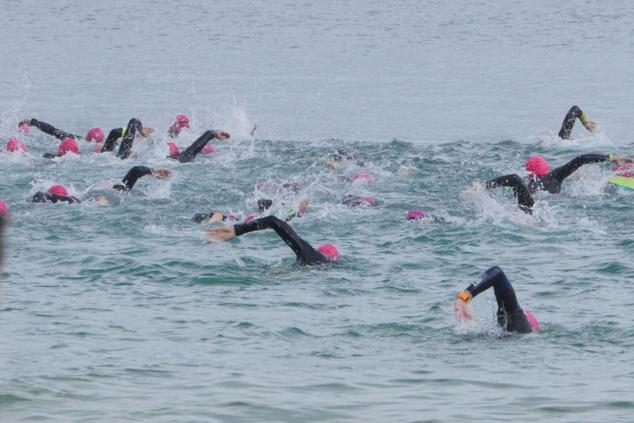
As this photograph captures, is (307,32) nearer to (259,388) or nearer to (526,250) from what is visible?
(526,250)

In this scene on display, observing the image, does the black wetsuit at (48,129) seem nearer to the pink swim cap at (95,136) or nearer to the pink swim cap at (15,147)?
the pink swim cap at (15,147)

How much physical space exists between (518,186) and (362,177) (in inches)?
158

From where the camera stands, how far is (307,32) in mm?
51625

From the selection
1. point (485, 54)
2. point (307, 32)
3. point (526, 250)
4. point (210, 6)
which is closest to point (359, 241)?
point (526, 250)

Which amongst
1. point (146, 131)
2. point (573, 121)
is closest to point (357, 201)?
point (146, 131)

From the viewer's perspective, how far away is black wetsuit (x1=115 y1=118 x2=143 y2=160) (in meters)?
24.2

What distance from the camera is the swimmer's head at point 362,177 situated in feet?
73.8

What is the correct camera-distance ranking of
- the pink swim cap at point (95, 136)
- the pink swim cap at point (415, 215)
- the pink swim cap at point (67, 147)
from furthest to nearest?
the pink swim cap at point (95, 136) → the pink swim cap at point (67, 147) → the pink swim cap at point (415, 215)

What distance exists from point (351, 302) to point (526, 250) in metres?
3.49

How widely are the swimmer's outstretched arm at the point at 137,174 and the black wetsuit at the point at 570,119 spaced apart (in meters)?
8.64

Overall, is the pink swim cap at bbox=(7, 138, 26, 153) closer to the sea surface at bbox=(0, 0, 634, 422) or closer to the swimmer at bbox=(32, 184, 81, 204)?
the sea surface at bbox=(0, 0, 634, 422)

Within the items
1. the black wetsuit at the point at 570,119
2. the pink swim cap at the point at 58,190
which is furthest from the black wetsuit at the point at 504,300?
the black wetsuit at the point at 570,119

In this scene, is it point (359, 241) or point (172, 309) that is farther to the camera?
point (359, 241)

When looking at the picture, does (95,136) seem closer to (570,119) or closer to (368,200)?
(368,200)
